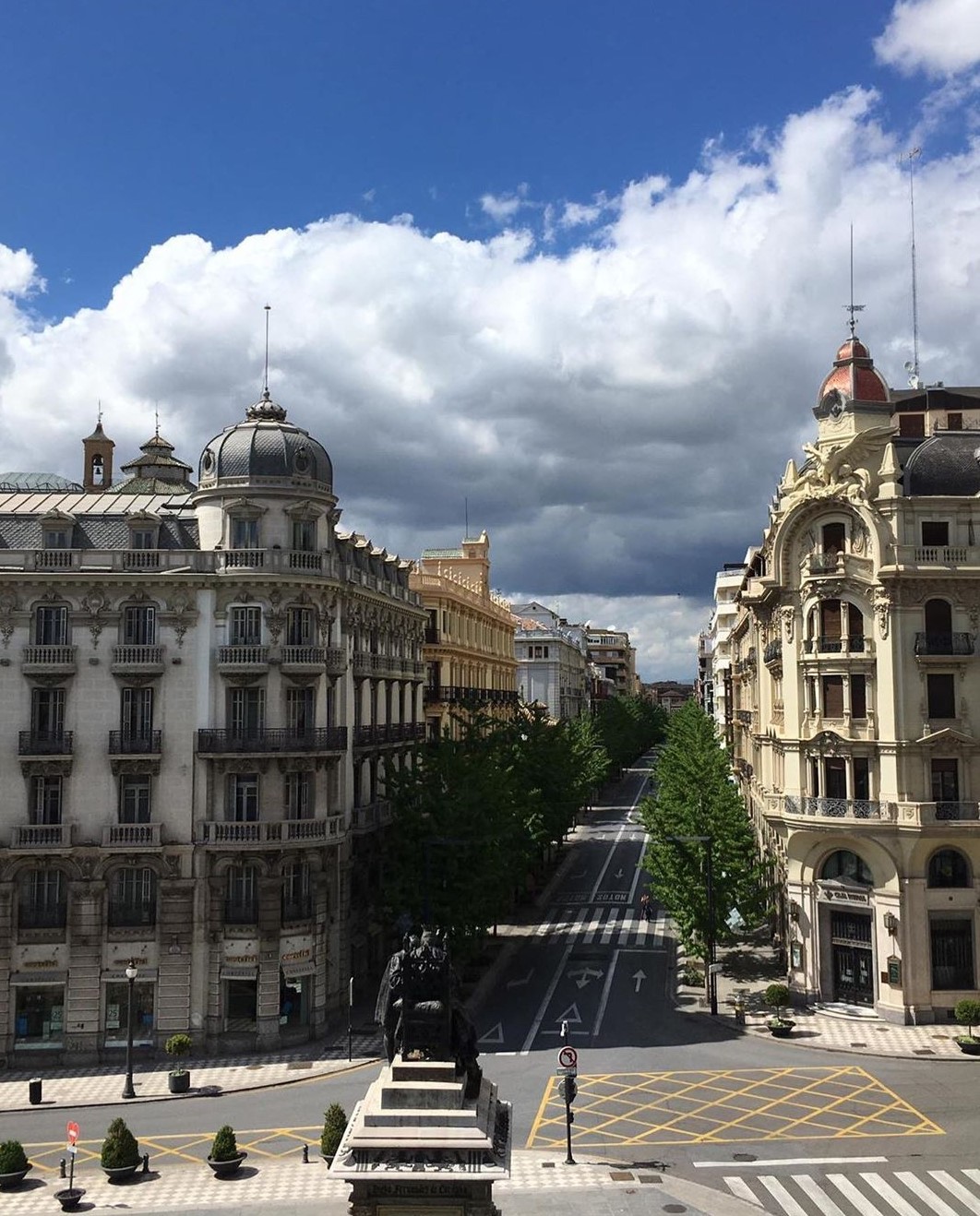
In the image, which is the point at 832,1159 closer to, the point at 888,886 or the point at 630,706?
the point at 888,886

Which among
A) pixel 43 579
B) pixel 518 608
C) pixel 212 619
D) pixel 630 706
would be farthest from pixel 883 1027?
pixel 630 706

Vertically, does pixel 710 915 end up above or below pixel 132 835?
below

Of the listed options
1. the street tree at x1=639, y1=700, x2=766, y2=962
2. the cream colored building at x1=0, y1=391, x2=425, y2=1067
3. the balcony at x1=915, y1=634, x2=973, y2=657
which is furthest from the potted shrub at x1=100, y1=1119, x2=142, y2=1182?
the balcony at x1=915, y1=634, x2=973, y2=657

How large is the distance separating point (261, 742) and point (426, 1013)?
1139 inches

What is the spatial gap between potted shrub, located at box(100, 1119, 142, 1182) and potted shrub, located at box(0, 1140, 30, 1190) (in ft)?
7.17

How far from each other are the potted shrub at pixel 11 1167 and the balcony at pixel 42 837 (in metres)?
15.8

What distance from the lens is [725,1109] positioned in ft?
122

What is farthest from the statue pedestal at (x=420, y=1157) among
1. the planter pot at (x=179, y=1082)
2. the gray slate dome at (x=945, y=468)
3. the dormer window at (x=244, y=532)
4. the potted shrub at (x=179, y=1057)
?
the gray slate dome at (x=945, y=468)

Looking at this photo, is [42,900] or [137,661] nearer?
[42,900]

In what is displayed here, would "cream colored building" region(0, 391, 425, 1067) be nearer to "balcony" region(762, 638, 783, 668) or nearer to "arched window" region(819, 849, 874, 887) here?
"balcony" region(762, 638, 783, 668)

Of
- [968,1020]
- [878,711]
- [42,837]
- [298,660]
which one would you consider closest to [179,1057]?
[42,837]

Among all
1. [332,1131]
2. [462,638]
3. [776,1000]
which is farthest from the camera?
[462,638]

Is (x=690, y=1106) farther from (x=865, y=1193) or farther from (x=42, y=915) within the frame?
(x=42, y=915)

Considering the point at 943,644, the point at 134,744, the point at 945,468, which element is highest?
the point at 945,468
